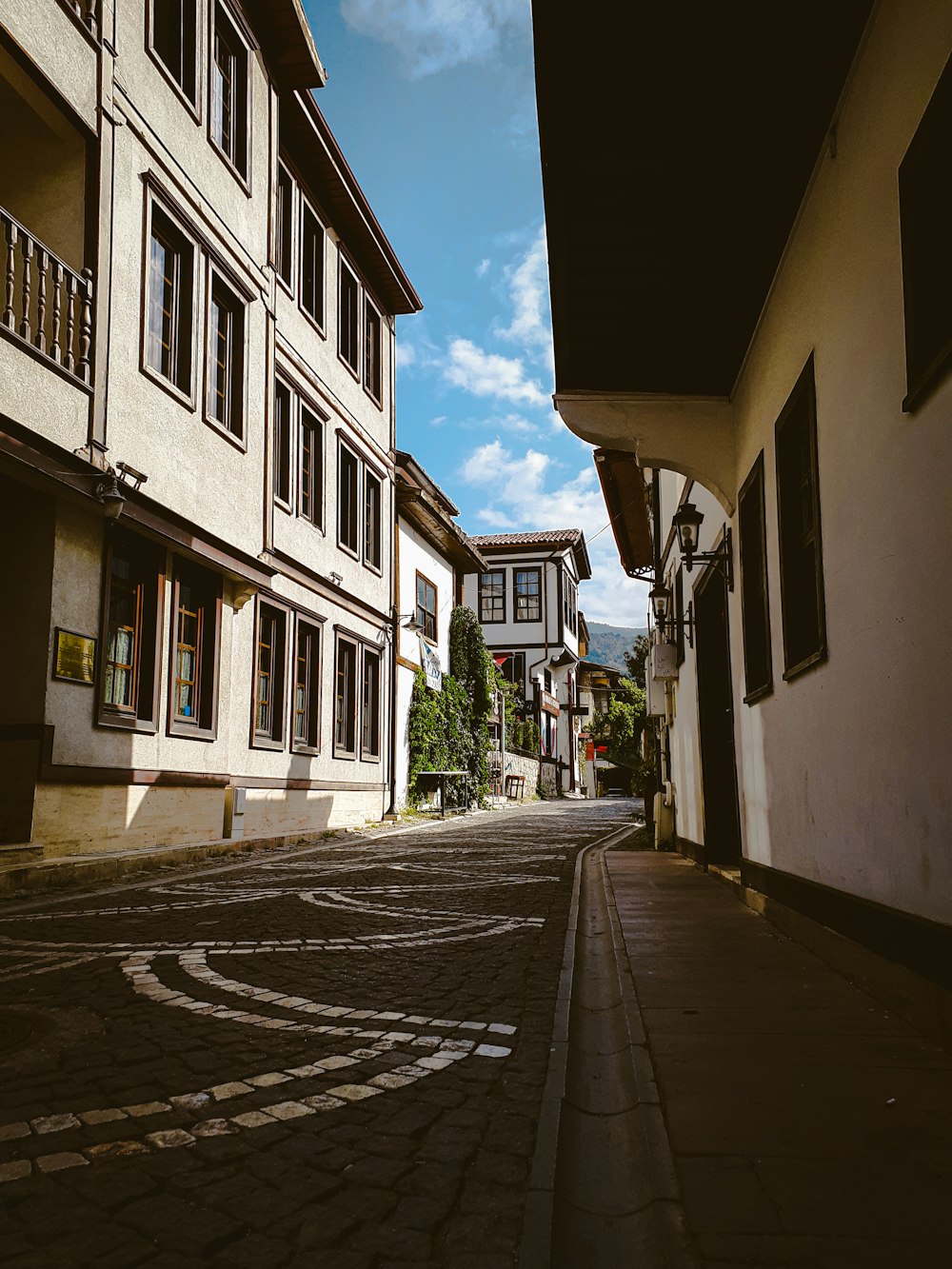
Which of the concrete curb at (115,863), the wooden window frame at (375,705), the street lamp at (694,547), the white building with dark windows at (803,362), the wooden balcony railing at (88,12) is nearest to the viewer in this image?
the white building with dark windows at (803,362)

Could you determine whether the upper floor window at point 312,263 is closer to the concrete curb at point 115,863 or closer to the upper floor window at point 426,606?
the upper floor window at point 426,606

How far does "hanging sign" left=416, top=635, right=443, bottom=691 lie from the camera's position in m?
Result: 22.8

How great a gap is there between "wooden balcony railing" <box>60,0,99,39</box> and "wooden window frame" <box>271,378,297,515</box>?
5.72 m

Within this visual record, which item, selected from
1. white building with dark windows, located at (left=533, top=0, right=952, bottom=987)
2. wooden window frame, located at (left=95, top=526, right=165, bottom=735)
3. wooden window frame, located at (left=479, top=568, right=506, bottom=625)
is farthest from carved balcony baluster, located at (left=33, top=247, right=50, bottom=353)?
wooden window frame, located at (left=479, top=568, right=506, bottom=625)

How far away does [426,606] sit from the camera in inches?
952

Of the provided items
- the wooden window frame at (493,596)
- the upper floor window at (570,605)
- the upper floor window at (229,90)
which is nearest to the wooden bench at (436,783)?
the upper floor window at (229,90)

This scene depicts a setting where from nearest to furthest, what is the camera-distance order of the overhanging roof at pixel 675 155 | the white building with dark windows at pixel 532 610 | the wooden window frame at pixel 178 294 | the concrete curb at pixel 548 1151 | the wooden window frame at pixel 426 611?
the concrete curb at pixel 548 1151
the overhanging roof at pixel 675 155
the wooden window frame at pixel 178 294
the wooden window frame at pixel 426 611
the white building with dark windows at pixel 532 610

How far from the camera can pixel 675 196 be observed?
5.50m

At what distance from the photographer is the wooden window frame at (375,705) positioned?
63.0 feet

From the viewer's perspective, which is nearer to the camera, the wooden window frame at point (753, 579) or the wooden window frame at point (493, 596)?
the wooden window frame at point (753, 579)

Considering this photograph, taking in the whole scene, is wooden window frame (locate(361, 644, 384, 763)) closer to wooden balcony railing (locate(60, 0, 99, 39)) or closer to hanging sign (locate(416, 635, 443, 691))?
hanging sign (locate(416, 635, 443, 691))

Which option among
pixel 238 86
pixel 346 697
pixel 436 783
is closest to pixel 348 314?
pixel 238 86

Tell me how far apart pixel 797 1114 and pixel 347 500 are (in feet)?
55.7

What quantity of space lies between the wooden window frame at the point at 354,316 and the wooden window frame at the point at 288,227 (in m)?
2.23
